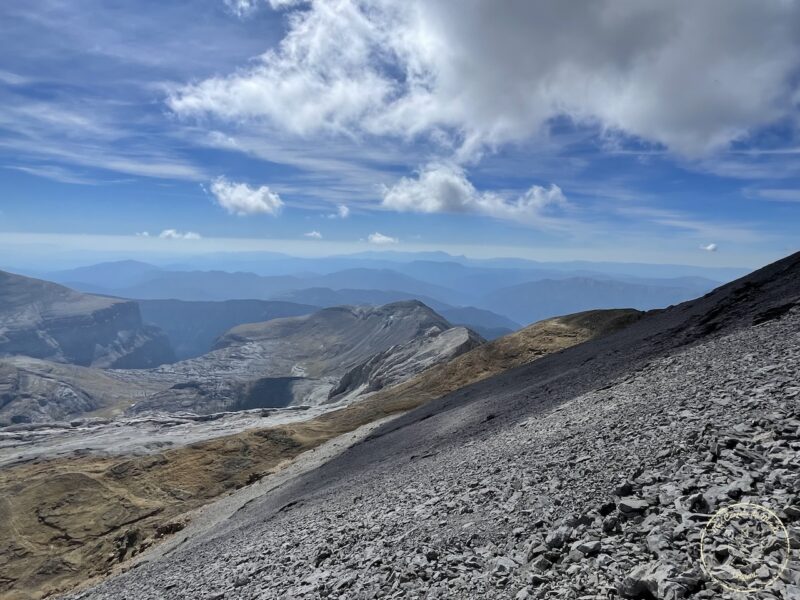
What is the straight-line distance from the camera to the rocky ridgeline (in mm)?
8297

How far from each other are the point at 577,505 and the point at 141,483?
49.7 m

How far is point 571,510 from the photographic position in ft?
35.0

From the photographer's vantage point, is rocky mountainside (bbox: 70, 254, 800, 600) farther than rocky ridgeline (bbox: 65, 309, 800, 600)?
No

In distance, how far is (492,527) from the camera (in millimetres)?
11484

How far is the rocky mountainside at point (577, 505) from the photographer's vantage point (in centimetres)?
800

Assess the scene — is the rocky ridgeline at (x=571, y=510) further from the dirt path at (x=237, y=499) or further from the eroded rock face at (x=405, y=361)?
the eroded rock face at (x=405, y=361)

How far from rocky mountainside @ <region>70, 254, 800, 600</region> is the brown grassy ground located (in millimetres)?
16228

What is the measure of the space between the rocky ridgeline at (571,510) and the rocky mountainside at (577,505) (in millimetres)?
47

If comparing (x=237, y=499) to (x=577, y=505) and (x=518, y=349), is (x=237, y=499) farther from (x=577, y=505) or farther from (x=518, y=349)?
(x=518, y=349)

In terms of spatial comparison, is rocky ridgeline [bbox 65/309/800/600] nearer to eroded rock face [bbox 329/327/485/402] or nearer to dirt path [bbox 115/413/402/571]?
dirt path [bbox 115/413/402/571]

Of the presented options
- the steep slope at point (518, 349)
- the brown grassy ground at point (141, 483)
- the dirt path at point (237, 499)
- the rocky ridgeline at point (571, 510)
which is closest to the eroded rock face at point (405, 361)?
the steep slope at point (518, 349)

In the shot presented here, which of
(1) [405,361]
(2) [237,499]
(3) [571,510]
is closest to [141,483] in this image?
(2) [237,499]

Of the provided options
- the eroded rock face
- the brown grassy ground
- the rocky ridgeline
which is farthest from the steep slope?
the rocky ridgeline

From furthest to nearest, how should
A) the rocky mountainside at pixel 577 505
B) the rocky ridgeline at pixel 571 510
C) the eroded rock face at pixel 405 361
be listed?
the eroded rock face at pixel 405 361, the rocky ridgeline at pixel 571 510, the rocky mountainside at pixel 577 505
